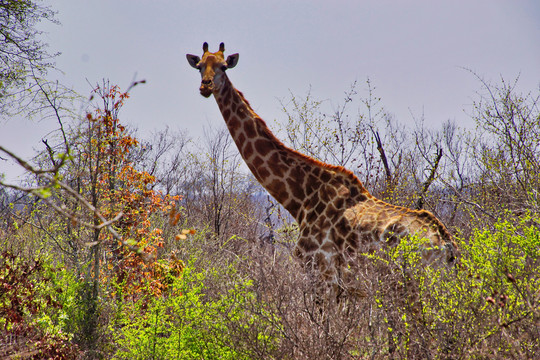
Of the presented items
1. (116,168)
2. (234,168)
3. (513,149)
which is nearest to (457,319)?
(116,168)

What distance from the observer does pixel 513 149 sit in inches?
354

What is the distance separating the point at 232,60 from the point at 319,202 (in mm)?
2605

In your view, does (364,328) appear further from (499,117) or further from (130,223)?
(499,117)

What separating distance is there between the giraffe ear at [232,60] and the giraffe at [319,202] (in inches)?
0.6

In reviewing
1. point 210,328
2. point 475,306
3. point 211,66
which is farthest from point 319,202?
point 475,306

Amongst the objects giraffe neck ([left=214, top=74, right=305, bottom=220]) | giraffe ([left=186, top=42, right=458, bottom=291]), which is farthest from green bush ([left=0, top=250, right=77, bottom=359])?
giraffe neck ([left=214, top=74, right=305, bottom=220])

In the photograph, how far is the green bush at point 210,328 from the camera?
4.12 metres

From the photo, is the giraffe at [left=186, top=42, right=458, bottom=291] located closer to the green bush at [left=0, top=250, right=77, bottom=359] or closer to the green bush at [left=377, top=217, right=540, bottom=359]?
the green bush at [left=377, top=217, right=540, bottom=359]

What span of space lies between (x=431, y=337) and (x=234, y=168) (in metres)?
16.7

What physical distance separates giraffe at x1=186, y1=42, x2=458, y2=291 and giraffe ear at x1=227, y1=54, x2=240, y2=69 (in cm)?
1

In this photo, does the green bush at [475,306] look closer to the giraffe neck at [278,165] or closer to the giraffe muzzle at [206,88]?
the giraffe neck at [278,165]

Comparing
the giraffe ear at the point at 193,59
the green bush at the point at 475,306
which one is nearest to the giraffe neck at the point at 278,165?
the giraffe ear at the point at 193,59

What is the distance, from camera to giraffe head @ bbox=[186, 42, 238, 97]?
6219 millimetres

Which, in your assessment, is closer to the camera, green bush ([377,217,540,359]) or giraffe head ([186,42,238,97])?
green bush ([377,217,540,359])
